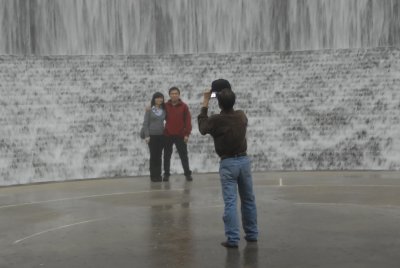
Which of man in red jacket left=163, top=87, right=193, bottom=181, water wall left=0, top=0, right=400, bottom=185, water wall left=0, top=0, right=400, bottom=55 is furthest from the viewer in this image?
water wall left=0, top=0, right=400, bottom=55

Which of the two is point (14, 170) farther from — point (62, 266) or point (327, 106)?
point (62, 266)

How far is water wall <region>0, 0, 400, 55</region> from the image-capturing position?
58.3 feet

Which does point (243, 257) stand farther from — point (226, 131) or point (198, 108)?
point (198, 108)

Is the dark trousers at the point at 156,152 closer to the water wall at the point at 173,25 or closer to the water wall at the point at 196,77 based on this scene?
the water wall at the point at 196,77

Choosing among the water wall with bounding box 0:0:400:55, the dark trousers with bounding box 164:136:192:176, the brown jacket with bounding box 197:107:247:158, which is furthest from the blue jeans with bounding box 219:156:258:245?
the water wall with bounding box 0:0:400:55

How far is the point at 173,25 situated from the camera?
18062 millimetres

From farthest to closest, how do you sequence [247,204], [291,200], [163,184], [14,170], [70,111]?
1. [70,111]
2. [14,170]
3. [163,184]
4. [291,200]
5. [247,204]

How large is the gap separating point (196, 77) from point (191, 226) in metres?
9.06

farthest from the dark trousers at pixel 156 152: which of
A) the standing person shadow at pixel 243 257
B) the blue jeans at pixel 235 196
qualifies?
the standing person shadow at pixel 243 257

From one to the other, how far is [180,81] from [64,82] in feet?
9.11

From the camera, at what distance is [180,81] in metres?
15.9

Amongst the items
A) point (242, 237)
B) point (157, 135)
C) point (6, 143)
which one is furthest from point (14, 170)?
point (242, 237)

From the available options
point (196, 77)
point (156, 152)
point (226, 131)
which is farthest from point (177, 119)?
point (226, 131)

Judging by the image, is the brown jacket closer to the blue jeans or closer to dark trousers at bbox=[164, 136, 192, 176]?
the blue jeans
